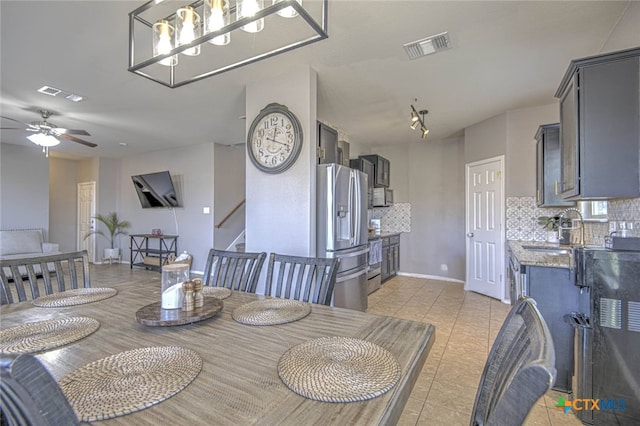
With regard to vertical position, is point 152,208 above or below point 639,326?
above

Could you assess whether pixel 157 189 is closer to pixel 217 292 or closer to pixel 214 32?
pixel 217 292

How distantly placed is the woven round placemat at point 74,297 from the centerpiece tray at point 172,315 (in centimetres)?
46

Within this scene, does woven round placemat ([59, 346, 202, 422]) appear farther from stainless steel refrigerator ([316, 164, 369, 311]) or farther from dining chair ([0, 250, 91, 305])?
stainless steel refrigerator ([316, 164, 369, 311])

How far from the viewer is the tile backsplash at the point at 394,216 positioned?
6.18 metres

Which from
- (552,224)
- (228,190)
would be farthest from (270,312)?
(228,190)

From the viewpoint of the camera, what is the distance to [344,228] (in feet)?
10.7

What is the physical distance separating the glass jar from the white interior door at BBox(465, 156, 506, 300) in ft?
14.2

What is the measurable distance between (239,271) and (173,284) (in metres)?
0.59

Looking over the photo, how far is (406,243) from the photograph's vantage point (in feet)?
20.2

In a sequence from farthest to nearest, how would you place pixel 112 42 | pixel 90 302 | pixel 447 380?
pixel 112 42, pixel 447 380, pixel 90 302

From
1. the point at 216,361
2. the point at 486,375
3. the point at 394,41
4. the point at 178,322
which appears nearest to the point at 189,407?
the point at 216,361

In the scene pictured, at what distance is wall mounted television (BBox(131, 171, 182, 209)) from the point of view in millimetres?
6439

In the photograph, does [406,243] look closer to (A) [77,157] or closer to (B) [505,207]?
(B) [505,207]

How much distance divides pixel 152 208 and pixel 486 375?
7.54m
